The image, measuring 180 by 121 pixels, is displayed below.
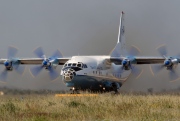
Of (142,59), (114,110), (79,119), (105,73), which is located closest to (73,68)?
(105,73)

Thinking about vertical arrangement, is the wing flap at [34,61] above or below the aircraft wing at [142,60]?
below

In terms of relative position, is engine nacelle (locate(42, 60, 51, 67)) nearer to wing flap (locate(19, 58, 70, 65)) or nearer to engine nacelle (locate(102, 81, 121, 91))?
wing flap (locate(19, 58, 70, 65))

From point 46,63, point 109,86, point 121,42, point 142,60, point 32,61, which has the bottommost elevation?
point 109,86

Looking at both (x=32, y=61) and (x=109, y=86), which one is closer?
(x=109, y=86)

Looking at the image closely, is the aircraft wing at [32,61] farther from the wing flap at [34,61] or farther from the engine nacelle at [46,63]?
the engine nacelle at [46,63]

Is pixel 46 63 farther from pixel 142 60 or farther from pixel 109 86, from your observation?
pixel 142 60

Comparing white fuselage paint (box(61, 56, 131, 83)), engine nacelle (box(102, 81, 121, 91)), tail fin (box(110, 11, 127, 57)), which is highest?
tail fin (box(110, 11, 127, 57))

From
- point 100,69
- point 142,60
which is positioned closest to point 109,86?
point 100,69

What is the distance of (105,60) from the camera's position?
43.2 m

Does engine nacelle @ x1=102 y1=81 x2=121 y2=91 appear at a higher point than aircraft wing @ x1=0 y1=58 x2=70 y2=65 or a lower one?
lower

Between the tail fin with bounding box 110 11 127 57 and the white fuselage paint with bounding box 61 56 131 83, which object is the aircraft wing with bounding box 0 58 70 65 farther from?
the tail fin with bounding box 110 11 127 57

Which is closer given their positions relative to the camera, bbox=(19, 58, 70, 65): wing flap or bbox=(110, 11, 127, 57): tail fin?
bbox=(19, 58, 70, 65): wing flap

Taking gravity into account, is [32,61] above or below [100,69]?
above

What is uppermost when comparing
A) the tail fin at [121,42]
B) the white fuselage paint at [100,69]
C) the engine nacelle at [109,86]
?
→ the tail fin at [121,42]
